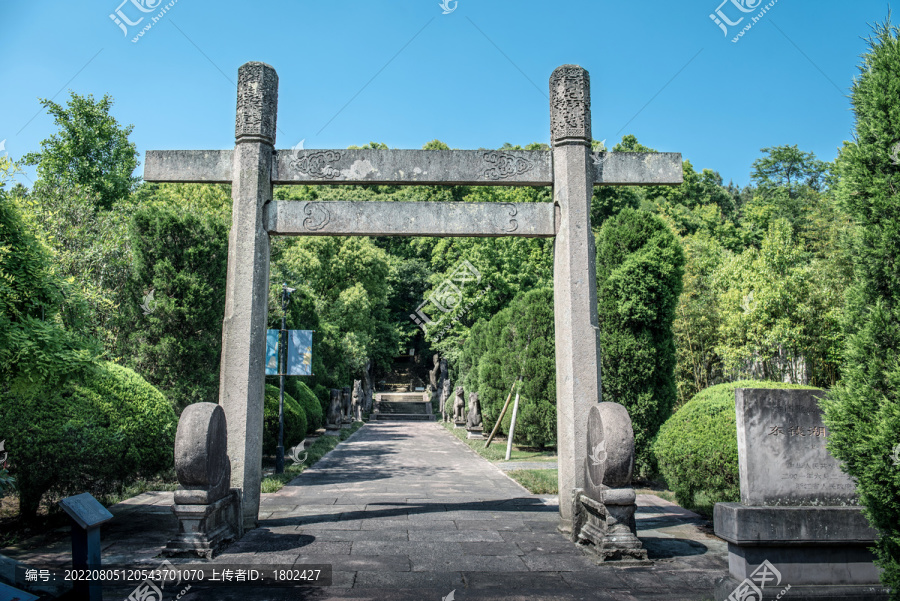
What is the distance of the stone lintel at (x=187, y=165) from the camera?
7.01 m

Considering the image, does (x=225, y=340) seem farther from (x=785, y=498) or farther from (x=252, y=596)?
(x=785, y=498)

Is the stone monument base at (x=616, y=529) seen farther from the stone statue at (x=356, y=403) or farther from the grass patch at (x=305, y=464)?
the stone statue at (x=356, y=403)

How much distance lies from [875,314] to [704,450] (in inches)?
143

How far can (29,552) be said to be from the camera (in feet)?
18.8

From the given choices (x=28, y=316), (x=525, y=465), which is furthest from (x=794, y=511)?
(x=525, y=465)

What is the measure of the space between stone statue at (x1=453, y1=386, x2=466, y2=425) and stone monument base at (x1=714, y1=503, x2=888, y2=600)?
21089 millimetres

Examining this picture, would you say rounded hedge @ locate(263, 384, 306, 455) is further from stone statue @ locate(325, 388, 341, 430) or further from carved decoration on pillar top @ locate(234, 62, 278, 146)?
carved decoration on pillar top @ locate(234, 62, 278, 146)

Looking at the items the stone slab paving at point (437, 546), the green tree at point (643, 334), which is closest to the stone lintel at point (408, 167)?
the green tree at point (643, 334)

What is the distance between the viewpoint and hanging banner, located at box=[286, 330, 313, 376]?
43.0ft

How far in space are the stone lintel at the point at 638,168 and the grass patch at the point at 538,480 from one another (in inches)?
216

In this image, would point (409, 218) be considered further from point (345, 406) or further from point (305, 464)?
point (345, 406)

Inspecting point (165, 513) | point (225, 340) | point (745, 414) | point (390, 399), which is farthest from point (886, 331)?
point (390, 399)

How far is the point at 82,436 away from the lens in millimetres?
6641

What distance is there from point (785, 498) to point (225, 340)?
19.9ft
